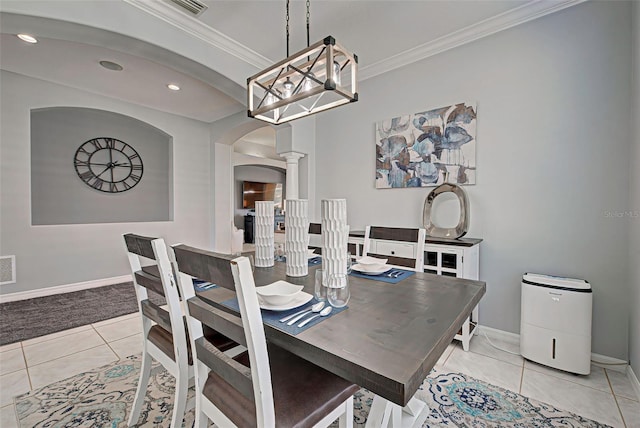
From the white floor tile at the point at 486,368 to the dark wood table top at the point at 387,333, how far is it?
3.18ft

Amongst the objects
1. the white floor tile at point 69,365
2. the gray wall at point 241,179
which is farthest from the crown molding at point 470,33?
the gray wall at point 241,179

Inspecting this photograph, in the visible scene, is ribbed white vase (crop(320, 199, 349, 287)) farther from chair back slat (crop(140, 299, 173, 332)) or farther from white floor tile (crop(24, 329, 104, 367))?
white floor tile (crop(24, 329, 104, 367))

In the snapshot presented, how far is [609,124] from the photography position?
1979 mm

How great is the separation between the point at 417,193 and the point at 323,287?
2.04 meters

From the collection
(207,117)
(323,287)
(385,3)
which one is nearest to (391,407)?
(323,287)

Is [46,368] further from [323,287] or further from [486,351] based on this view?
[486,351]

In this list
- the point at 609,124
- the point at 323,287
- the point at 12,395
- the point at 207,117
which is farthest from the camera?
the point at 207,117

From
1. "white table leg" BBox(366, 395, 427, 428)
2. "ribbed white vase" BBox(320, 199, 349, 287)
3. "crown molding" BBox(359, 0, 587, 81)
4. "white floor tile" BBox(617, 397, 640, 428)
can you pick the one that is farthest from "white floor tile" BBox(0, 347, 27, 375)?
"crown molding" BBox(359, 0, 587, 81)

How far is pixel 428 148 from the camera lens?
2752 millimetres

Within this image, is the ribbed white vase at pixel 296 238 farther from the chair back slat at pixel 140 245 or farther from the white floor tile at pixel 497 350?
the white floor tile at pixel 497 350

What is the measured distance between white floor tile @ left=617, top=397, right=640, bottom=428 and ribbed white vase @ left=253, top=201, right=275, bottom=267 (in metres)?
2.21

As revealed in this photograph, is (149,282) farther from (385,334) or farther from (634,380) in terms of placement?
(634,380)

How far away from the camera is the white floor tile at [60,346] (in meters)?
2.18

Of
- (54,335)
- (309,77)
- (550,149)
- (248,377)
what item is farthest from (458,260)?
(54,335)
